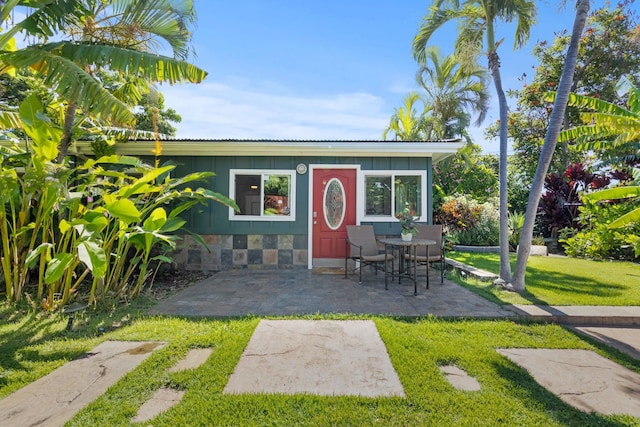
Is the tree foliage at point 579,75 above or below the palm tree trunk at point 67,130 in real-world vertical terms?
above

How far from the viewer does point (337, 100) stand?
12.9 meters

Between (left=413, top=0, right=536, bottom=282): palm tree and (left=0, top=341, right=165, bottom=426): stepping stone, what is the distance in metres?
5.42

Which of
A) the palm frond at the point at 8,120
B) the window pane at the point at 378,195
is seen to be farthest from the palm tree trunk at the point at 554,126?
the palm frond at the point at 8,120

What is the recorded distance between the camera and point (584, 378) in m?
2.34

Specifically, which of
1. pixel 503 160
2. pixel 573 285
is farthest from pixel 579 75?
pixel 573 285

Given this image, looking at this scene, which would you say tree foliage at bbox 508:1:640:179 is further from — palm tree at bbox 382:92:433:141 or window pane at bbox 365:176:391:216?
window pane at bbox 365:176:391:216

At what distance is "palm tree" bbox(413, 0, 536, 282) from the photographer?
193 inches

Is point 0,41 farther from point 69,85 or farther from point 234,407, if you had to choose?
point 234,407

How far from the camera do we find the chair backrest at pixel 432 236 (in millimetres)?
5602

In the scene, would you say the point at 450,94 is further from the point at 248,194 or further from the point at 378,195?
the point at 248,194

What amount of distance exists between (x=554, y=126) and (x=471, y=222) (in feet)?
21.1

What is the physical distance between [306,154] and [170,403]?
5.34 meters

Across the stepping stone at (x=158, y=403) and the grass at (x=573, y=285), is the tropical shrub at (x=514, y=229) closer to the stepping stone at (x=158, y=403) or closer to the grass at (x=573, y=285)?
the grass at (x=573, y=285)

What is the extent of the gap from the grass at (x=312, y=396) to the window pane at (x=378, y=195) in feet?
11.3
